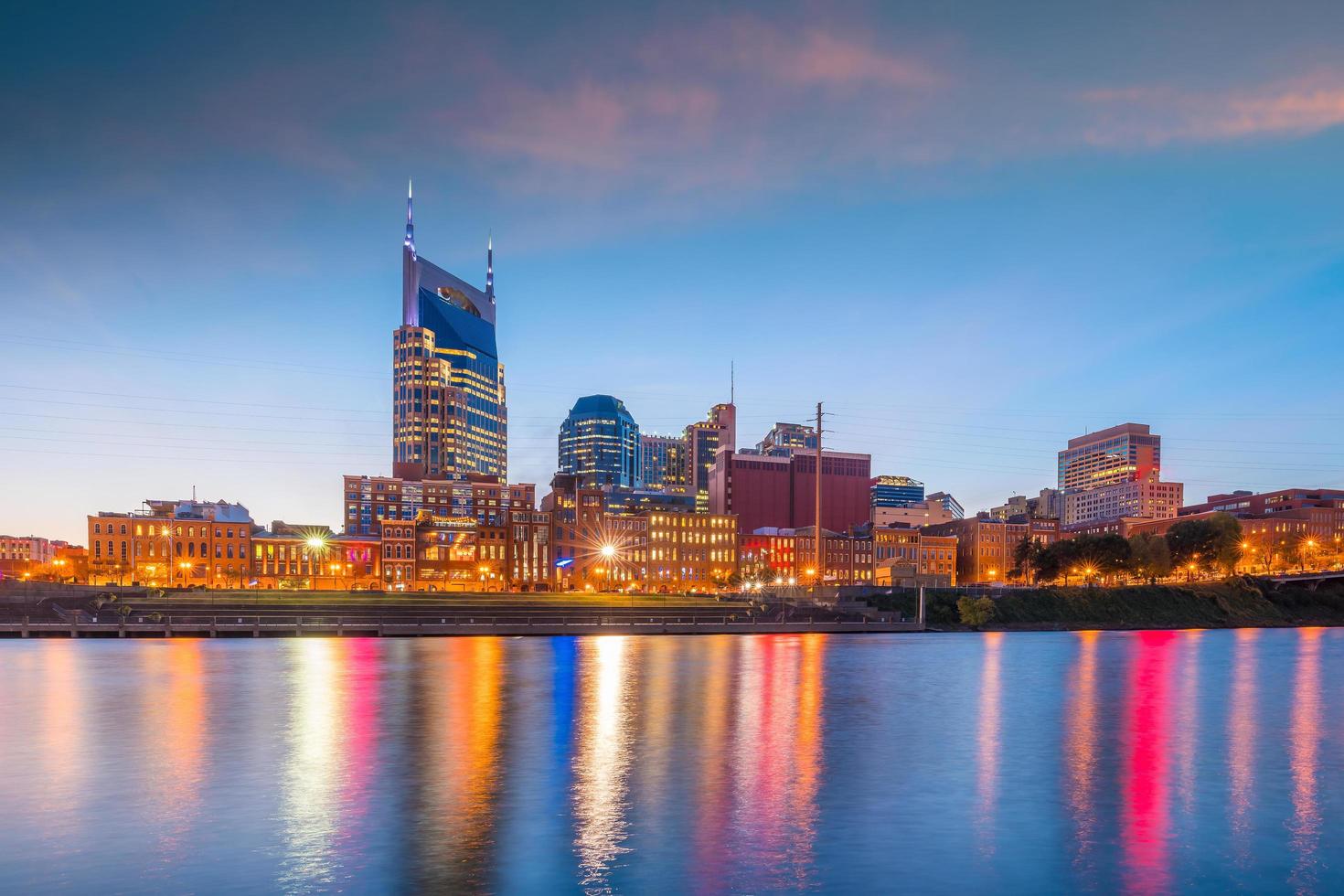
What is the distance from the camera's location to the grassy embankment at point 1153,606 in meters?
143


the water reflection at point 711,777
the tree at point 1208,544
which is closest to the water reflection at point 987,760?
the water reflection at point 711,777

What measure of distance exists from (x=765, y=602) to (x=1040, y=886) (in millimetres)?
125176

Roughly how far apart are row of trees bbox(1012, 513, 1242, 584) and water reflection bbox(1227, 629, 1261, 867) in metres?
80.3

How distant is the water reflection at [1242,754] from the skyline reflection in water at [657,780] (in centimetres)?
20

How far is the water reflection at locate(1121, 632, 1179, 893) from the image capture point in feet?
82.6

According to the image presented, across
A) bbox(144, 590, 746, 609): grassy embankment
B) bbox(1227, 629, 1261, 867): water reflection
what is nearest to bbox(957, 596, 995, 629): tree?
bbox(144, 590, 746, 609): grassy embankment

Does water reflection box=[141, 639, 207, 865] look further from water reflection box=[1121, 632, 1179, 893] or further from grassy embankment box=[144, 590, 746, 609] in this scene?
grassy embankment box=[144, 590, 746, 609]

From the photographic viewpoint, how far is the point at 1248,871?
2530cm

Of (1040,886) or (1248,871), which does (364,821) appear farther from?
(1248,871)

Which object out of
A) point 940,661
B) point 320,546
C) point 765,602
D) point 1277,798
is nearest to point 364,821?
point 1277,798

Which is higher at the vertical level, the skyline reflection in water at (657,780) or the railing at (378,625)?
the skyline reflection in water at (657,780)

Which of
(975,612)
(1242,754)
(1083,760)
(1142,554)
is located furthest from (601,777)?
(1142,554)

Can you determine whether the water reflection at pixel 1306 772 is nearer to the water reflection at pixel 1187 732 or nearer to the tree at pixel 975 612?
the water reflection at pixel 1187 732

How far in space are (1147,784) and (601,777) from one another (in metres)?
20.7
